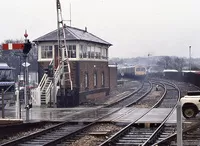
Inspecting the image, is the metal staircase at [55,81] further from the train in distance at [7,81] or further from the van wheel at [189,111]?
the van wheel at [189,111]

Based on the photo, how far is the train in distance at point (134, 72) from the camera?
70000 mm

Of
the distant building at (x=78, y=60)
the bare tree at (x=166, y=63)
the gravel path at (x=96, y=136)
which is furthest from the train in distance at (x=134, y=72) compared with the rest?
the gravel path at (x=96, y=136)

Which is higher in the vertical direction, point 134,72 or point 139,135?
point 134,72

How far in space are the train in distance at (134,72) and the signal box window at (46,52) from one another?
3921cm

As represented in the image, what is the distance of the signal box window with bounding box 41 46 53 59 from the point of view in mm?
31922

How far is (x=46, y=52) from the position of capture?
3212 cm

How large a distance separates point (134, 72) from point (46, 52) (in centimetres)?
4038

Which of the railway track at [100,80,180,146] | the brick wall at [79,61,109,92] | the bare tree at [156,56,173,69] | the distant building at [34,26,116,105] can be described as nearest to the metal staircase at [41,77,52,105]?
the distant building at [34,26,116,105]

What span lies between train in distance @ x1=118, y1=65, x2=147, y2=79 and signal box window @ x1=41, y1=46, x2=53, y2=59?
39207 mm

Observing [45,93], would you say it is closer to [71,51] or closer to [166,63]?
[71,51]

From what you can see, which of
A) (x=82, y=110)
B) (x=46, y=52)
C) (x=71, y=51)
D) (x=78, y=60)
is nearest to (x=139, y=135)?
(x=82, y=110)

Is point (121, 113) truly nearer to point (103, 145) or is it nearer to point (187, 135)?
point (187, 135)

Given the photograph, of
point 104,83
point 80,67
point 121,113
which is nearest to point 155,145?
point 121,113

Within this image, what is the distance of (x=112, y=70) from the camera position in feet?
150
